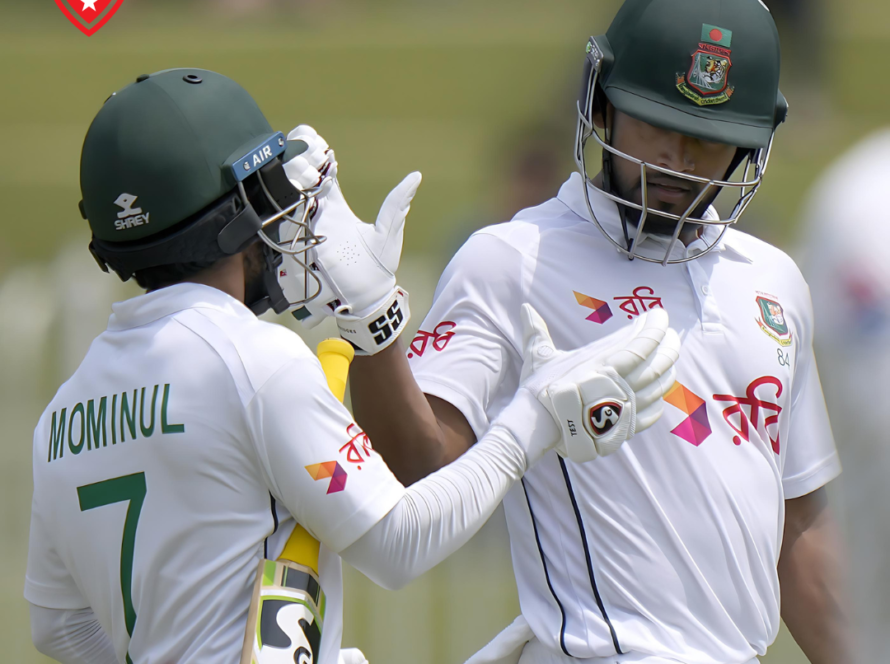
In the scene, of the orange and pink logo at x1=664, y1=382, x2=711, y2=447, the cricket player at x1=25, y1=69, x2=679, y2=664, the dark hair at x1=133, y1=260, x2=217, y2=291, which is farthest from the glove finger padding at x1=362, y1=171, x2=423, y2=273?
the orange and pink logo at x1=664, y1=382, x2=711, y2=447

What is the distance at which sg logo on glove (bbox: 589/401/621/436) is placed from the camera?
73.0 inches

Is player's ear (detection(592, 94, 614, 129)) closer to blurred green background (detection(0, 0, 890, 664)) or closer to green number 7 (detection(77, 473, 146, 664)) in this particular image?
green number 7 (detection(77, 473, 146, 664))

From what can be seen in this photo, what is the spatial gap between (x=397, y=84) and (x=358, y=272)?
24.1ft

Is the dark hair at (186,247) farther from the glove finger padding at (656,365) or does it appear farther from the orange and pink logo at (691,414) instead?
the orange and pink logo at (691,414)

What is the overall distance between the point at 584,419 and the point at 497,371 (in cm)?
36

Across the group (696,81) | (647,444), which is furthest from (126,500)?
(696,81)

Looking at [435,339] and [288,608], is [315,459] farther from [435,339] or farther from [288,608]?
[435,339]

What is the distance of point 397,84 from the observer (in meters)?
9.14

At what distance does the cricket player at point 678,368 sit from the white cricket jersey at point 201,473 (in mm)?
398

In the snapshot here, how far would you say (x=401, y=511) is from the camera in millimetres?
1699

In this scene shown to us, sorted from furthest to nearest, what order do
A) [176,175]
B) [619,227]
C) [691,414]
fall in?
[619,227] < [691,414] < [176,175]

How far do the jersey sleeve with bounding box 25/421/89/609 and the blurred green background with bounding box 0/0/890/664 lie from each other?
194 inches

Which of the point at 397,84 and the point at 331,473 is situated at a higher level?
the point at 331,473

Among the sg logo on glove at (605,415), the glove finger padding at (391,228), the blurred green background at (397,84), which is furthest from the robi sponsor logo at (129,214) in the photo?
the blurred green background at (397,84)
